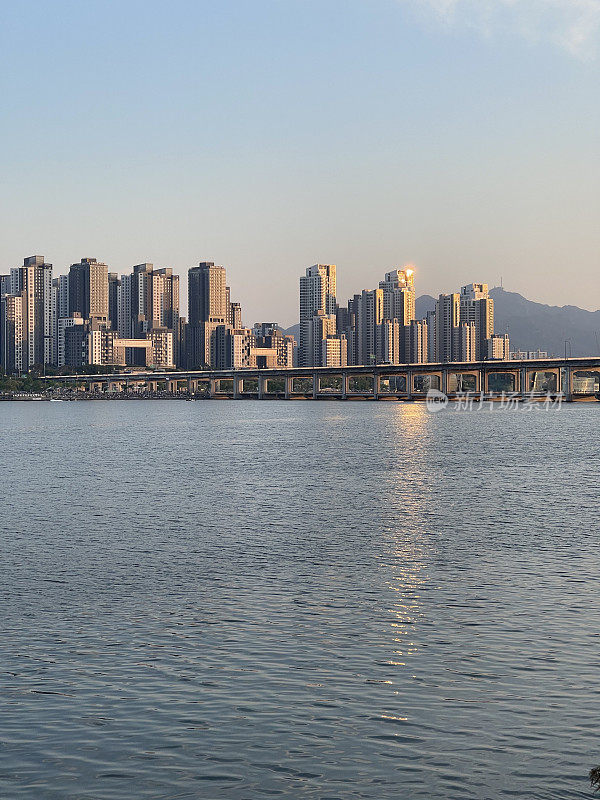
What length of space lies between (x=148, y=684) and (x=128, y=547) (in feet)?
49.8

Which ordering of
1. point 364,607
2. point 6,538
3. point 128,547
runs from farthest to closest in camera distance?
1. point 6,538
2. point 128,547
3. point 364,607

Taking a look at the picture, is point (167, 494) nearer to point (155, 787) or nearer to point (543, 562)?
point (543, 562)

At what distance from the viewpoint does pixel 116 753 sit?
548 inches

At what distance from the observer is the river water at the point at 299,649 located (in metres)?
13.4

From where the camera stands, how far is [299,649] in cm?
1902

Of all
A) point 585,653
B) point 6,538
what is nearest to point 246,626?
point 585,653

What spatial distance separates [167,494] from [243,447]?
131ft

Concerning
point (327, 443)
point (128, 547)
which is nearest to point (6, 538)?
point (128, 547)

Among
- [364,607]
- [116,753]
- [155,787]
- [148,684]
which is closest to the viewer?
[155,787]

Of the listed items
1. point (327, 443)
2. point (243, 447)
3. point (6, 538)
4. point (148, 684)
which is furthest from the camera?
point (327, 443)

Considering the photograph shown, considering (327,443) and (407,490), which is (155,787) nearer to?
(407,490)

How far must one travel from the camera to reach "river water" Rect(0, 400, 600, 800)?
44.1 ft

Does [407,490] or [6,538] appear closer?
[6,538]

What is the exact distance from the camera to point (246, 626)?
2091 cm
